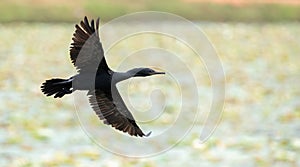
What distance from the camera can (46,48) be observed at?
579 inches

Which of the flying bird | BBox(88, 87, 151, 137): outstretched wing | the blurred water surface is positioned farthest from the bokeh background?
the flying bird

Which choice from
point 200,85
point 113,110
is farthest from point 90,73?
point 200,85

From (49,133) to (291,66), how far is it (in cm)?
688

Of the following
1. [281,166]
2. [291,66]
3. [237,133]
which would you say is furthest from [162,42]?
[281,166]

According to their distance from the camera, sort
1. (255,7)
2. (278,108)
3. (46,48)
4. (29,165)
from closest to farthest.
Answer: (29,165)
(278,108)
(46,48)
(255,7)

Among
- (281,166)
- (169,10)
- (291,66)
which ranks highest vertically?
(169,10)

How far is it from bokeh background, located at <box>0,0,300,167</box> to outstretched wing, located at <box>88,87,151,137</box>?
308 centimetres

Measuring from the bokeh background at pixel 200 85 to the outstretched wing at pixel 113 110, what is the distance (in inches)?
121

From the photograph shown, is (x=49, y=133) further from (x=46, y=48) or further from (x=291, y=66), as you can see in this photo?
(x=46, y=48)

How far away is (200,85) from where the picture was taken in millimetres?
10789

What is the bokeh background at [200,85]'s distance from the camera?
21.3ft

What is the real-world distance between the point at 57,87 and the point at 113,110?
0.26m

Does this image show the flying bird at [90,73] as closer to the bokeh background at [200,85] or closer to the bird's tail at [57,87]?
the bird's tail at [57,87]

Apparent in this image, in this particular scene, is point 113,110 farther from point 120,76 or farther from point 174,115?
point 174,115
